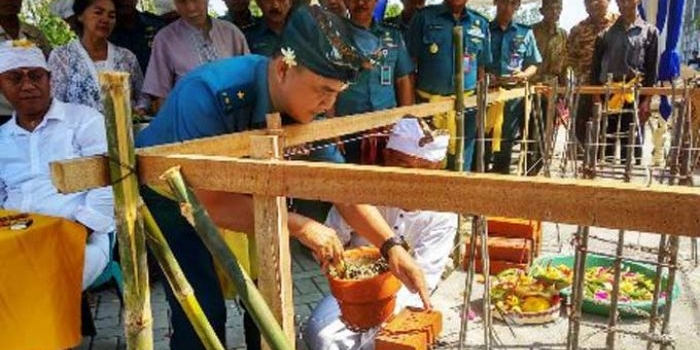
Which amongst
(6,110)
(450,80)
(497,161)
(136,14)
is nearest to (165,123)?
(6,110)

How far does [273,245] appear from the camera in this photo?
1.63 metres

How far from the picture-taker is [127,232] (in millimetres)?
1663

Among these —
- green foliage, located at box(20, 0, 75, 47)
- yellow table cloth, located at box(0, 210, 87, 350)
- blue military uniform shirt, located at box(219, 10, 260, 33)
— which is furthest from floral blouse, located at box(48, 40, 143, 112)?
green foliage, located at box(20, 0, 75, 47)

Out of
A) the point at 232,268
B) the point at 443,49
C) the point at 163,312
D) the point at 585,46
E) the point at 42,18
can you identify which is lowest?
the point at 163,312

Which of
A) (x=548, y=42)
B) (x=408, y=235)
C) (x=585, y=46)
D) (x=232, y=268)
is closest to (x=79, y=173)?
(x=232, y=268)

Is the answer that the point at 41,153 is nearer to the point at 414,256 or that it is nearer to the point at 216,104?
the point at 216,104

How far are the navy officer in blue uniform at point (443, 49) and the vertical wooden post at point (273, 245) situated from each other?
13.3 feet

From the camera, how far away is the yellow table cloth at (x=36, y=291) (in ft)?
9.11

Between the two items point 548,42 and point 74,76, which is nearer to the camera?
point 74,76

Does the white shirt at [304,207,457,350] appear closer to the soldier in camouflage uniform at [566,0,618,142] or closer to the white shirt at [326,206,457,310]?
the white shirt at [326,206,457,310]

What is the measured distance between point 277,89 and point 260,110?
0.12 metres

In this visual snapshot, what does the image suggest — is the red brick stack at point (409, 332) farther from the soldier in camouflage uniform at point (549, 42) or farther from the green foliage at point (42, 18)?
the green foliage at point (42, 18)

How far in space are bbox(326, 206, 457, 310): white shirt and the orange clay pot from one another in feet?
2.19

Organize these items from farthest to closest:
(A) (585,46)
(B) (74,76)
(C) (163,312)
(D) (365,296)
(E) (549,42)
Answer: (A) (585,46), (E) (549,42), (C) (163,312), (B) (74,76), (D) (365,296)
